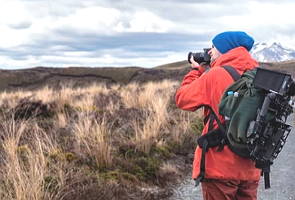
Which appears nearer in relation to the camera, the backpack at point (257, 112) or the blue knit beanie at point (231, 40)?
the backpack at point (257, 112)

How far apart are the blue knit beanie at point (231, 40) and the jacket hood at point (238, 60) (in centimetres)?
5

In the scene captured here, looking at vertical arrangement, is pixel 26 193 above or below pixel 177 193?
above

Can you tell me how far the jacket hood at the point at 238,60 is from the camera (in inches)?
148

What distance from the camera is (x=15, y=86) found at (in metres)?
36.6

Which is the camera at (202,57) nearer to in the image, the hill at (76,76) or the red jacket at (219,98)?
the red jacket at (219,98)

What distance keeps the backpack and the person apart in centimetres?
11

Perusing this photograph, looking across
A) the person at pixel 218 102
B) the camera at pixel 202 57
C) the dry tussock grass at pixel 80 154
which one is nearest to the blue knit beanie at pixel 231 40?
Answer: the person at pixel 218 102

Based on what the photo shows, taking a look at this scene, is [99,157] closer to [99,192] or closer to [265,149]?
[99,192]

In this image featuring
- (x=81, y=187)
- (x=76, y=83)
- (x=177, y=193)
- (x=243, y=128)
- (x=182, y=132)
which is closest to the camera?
(x=243, y=128)

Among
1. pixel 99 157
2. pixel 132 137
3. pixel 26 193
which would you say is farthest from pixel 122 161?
pixel 26 193

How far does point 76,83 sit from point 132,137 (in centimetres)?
2718

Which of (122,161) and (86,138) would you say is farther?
(86,138)

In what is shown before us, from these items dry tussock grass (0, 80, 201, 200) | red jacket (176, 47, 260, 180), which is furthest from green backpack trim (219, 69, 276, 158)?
dry tussock grass (0, 80, 201, 200)

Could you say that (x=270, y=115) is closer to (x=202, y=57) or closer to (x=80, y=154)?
(x=202, y=57)
